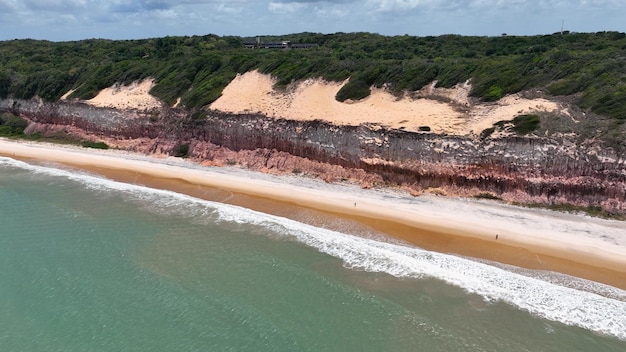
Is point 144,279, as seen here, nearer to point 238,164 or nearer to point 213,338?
point 213,338

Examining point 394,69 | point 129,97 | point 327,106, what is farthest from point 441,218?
point 129,97

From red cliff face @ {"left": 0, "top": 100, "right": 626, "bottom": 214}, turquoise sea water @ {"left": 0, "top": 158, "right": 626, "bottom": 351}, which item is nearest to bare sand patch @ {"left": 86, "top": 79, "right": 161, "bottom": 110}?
red cliff face @ {"left": 0, "top": 100, "right": 626, "bottom": 214}

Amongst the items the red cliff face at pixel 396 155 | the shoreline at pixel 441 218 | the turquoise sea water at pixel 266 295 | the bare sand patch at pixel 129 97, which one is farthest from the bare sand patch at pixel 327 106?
the turquoise sea water at pixel 266 295

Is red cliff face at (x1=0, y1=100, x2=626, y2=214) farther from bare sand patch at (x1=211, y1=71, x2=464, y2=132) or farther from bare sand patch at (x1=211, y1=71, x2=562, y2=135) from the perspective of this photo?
bare sand patch at (x1=211, y1=71, x2=562, y2=135)

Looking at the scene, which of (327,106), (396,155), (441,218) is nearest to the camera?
(441,218)

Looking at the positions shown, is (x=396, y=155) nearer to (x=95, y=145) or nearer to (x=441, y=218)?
(x=441, y=218)

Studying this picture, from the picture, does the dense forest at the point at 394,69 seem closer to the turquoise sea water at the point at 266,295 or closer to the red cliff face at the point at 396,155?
Answer: the red cliff face at the point at 396,155

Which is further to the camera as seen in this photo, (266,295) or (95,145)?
(95,145)
